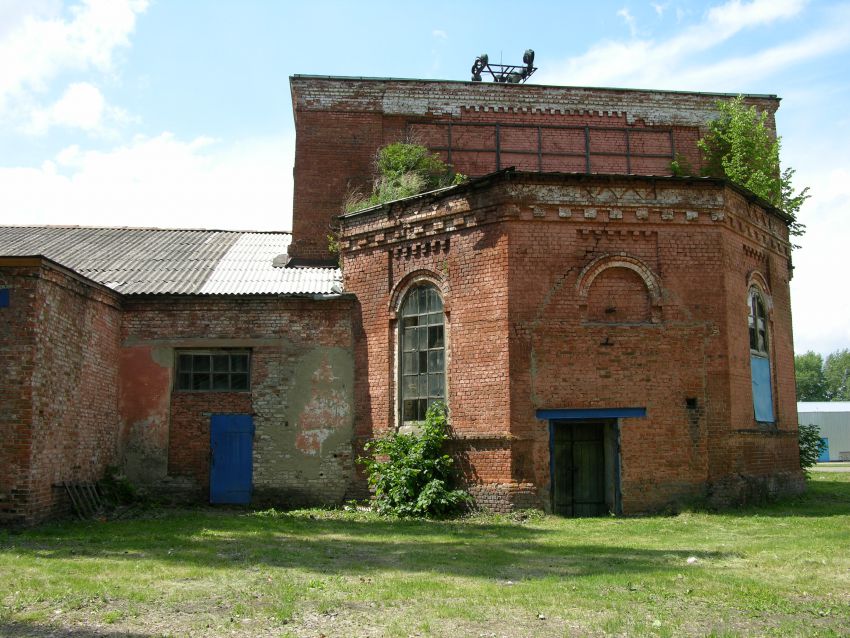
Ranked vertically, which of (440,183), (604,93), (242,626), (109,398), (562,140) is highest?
(604,93)

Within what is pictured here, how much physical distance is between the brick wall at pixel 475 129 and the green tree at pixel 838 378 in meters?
89.5

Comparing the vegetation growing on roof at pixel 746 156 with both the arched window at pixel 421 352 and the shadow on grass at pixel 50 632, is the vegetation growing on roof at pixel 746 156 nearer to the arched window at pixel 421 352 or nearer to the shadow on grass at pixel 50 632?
the arched window at pixel 421 352

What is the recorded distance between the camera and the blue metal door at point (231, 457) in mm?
15352

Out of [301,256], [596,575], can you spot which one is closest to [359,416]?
[301,256]

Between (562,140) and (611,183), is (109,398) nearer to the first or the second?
(611,183)

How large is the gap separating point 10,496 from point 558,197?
1022 centimetres

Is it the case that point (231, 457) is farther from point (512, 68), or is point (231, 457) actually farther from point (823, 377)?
point (823, 377)

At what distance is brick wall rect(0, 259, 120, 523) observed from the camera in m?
11.8

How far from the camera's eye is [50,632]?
6.06 metres

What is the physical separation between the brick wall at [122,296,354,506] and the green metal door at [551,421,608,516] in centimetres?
413

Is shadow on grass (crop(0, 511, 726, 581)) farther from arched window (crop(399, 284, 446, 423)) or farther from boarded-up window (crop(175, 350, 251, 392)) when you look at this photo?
boarded-up window (crop(175, 350, 251, 392))

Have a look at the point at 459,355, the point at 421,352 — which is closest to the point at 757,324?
the point at 459,355

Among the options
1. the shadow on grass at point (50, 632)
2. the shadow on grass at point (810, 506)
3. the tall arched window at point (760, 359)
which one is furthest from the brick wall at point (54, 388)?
the tall arched window at point (760, 359)

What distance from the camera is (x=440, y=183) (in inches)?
748
